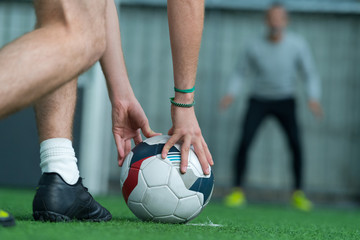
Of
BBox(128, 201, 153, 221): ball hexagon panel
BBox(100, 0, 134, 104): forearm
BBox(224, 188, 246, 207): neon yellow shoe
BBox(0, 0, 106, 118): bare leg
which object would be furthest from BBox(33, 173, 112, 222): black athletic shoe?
BBox(224, 188, 246, 207): neon yellow shoe

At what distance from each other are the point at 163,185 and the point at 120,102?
440mm

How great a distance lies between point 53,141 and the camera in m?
2.24

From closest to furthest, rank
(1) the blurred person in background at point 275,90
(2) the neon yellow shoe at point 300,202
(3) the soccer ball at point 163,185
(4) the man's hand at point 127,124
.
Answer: (3) the soccer ball at point 163,185, (4) the man's hand at point 127,124, (2) the neon yellow shoe at point 300,202, (1) the blurred person in background at point 275,90

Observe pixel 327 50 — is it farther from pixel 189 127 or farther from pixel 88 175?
pixel 189 127

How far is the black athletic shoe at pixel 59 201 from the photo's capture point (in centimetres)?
212

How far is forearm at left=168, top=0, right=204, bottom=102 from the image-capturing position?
84.9 inches

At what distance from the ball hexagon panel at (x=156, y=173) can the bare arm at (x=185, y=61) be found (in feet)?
0.15

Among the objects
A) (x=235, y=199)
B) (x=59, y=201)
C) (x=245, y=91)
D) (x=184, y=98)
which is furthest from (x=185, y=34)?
(x=245, y=91)

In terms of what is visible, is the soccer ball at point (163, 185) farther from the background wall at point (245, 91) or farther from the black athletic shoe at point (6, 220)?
the background wall at point (245, 91)

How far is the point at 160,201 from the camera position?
2.23 meters

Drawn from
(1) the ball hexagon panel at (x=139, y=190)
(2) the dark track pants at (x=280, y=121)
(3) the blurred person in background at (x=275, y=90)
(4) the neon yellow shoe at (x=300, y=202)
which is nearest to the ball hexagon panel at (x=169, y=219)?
(1) the ball hexagon panel at (x=139, y=190)

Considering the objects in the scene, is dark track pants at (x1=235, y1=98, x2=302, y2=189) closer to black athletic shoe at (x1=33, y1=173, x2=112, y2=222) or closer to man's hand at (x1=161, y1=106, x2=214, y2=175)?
man's hand at (x1=161, y1=106, x2=214, y2=175)

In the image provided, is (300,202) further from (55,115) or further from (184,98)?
(55,115)

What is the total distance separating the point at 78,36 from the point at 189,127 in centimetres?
64
